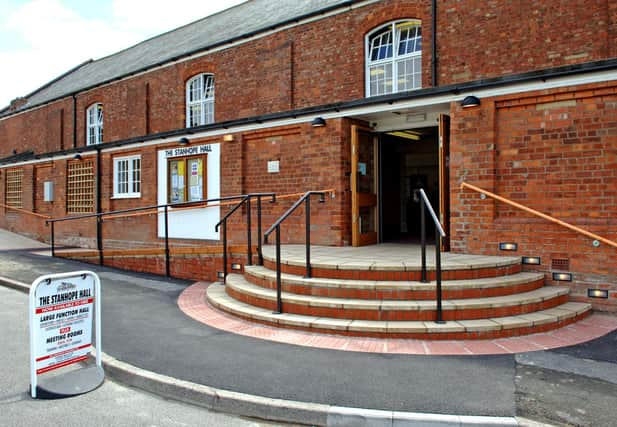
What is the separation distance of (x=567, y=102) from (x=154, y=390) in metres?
6.72

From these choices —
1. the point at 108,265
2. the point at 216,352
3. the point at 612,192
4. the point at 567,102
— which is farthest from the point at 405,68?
the point at 108,265

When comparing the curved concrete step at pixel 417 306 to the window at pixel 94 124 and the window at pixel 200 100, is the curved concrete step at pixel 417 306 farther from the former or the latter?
the window at pixel 94 124

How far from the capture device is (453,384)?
3994mm

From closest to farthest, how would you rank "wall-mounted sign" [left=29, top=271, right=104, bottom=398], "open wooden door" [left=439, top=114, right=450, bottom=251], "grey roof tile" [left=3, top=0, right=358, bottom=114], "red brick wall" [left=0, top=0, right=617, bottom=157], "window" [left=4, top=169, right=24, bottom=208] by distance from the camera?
"wall-mounted sign" [left=29, top=271, right=104, bottom=398]
"red brick wall" [left=0, top=0, right=617, bottom=157]
"open wooden door" [left=439, top=114, right=450, bottom=251]
"grey roof tile" [left=3, top=0, right=358, bottom=114]
"window" [left=4, top=169, right=24, bottom=208]

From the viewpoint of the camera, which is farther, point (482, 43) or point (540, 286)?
point (482, 43)

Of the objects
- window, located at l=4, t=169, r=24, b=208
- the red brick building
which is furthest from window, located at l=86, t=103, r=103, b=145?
window, located at l=4, t=169, r=24, b=208

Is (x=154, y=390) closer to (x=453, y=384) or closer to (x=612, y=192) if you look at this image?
(x=453, y=384)

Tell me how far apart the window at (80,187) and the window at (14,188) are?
3.88 m

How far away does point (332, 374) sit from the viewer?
427 cm

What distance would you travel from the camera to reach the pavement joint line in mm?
3359

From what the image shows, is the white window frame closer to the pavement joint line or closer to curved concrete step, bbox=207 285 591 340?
curved concrete step, bbox=207 285 591 340

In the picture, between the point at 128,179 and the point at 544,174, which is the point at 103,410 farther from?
the point at 128,179

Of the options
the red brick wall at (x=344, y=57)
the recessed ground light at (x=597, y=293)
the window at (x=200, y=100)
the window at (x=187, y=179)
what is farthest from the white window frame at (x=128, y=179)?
the recessed ground light at (x=597, y=293)

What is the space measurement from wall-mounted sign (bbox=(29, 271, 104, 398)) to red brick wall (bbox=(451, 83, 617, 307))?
18.5 ft
